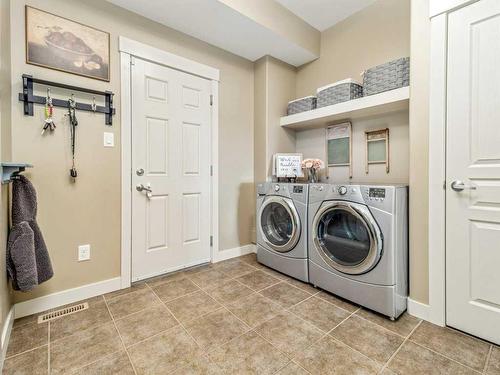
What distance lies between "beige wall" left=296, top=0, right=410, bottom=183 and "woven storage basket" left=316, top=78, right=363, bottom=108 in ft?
1.00

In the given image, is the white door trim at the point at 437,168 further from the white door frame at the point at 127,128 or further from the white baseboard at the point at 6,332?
the white baseboard at the point at 6,332

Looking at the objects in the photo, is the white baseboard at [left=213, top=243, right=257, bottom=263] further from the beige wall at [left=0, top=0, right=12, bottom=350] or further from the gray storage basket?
the gray storage basket

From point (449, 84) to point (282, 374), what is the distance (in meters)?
1.92

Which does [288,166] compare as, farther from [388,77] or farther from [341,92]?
[388,77]

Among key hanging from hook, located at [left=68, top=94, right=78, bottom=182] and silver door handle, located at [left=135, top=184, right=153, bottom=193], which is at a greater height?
key hanging from hook, located at [left=68, top=94, right=78, bottom=182]

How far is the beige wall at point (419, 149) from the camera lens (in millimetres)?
1614

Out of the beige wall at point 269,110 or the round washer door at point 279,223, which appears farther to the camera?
the beige wall at point 269,110

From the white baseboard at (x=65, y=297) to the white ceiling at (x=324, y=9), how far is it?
9.91 ft

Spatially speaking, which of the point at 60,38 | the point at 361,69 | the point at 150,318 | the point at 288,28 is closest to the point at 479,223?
the point at 361,69

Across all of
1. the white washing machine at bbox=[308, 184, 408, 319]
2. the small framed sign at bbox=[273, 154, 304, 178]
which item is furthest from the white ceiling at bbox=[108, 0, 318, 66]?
the white washing machine at bbox=[308, 184, 408, 319]

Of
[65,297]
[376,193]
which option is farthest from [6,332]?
[376,193]

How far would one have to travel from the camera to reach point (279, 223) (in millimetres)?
2561

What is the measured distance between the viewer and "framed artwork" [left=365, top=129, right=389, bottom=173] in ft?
7.65

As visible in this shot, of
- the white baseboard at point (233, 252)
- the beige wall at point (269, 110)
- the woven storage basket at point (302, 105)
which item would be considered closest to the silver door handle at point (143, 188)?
the white baseboard at point (233, 252)
